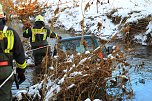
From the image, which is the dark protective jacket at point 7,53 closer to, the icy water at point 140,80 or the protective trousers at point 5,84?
the protective trousers at point 5,84

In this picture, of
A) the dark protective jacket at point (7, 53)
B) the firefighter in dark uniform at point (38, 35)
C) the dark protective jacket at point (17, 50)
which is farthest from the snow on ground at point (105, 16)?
the dark protective jacket at point (7, 53)

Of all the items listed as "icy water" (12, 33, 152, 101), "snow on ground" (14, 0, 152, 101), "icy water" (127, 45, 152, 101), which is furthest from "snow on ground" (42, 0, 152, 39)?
"icy water" (12, 33, 152, 101)

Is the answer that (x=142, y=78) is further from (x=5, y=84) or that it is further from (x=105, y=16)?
(x=105, y=16)

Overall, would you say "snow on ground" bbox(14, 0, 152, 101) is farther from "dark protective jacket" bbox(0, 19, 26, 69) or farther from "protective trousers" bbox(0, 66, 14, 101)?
"protective trousers" bbox(0, 66, 14, 101)

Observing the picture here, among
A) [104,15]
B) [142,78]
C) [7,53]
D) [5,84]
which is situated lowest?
[142,78]

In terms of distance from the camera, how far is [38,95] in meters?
7.21

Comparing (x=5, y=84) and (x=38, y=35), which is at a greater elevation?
(x=38, y=35)

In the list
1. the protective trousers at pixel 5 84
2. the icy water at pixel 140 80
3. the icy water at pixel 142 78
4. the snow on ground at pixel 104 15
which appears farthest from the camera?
the snow on ground at pixel 104 15

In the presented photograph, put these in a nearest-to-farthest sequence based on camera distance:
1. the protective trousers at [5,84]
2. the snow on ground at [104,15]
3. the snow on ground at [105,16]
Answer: the protective trousers at [5,84]
the snow on ground at [105,16]
the snow on ground at [104,15]

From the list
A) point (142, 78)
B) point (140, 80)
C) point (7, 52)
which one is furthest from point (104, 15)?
point (7, 52)

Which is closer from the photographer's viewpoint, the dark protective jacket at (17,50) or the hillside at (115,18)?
the dark protective jacket at (17,50)

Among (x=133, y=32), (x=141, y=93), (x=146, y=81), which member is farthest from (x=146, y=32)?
(x=141, y=93)

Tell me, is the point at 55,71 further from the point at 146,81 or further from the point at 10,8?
the point at 10,8

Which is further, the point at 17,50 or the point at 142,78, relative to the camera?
the point at 142,78
